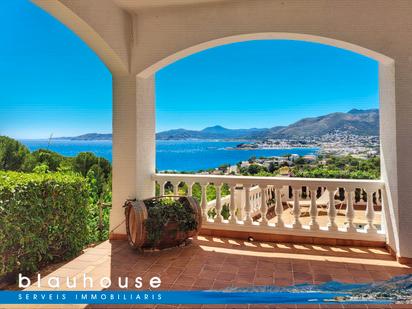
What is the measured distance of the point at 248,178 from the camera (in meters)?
3.48

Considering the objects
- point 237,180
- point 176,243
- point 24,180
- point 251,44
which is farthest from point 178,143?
point 251,44

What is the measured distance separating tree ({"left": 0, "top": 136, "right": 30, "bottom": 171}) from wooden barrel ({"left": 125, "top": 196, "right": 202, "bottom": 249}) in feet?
11.4

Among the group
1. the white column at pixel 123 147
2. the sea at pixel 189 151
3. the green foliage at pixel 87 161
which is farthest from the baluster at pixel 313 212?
the green foliage at pixel 87 161

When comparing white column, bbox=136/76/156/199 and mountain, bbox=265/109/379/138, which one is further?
mountain, bbox=265/109/379/138

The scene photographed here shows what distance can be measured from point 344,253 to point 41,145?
238 inches

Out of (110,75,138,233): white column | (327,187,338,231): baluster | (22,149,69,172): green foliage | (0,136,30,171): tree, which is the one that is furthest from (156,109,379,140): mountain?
(0,136,30,171): tree

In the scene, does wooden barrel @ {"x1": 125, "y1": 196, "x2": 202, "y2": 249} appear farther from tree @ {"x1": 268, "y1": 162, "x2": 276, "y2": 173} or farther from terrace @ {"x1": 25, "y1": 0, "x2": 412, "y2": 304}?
tree @ {"x1": 268, "y1": 162, "x2": 276, "y2": 173}

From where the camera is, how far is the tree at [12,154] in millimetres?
5086

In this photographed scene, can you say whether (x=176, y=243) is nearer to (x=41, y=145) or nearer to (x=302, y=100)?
(x=41, y=145)

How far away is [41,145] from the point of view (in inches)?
224

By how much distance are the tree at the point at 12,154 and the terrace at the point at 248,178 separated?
2984mm

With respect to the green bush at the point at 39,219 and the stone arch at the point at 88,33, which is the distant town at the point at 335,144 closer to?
the stone arch at the point at 88,33

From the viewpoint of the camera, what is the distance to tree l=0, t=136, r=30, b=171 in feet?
16.7

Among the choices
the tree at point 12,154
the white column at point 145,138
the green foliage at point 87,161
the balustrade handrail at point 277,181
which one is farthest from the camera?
the green foliage at point 87,161
